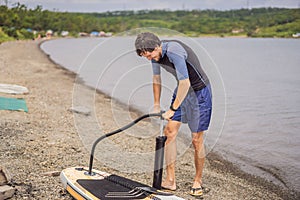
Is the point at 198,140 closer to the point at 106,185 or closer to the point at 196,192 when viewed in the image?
the point at 196,192

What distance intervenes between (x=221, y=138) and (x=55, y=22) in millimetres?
95018

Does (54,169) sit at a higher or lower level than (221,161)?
higher

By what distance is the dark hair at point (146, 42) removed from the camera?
15.6 ft

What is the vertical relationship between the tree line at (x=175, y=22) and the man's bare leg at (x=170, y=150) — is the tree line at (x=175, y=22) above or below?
above

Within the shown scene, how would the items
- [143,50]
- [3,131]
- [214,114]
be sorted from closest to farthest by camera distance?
[143,50] < [3,131] < [214,114]

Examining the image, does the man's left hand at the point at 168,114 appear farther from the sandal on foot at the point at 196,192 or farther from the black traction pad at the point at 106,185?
the sandal on foot at the point at 196,192

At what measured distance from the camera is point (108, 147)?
7.88 meters

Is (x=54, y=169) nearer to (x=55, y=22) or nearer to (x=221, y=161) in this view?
(x=221, y=161)

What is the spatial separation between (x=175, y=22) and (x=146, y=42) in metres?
122

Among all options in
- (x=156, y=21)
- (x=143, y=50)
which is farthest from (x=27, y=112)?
(x=156, y=21)

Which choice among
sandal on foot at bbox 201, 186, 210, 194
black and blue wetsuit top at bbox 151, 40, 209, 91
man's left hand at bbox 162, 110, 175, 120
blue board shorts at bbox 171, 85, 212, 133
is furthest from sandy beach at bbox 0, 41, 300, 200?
black and blue wetsuit top at bbox 151, 40, 209, 91

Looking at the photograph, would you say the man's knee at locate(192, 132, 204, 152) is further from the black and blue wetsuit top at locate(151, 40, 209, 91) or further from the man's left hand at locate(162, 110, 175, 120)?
the black and blue wetsuit top at locate(151, 40, 209, 91)

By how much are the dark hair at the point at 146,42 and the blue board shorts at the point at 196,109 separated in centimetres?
79

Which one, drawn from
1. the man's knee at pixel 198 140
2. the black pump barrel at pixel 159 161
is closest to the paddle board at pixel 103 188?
the black pump barrel at pixel 159 161
